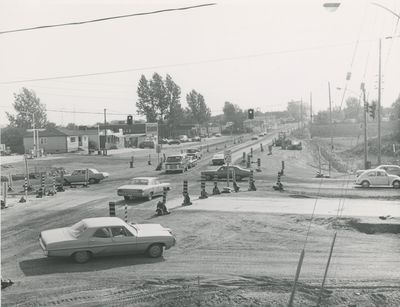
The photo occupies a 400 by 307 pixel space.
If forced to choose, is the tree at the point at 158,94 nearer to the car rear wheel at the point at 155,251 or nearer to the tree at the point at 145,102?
the tree at the point at 145,102

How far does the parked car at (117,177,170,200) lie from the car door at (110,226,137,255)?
10.7 metres

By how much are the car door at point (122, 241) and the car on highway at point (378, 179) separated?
21.7 meters

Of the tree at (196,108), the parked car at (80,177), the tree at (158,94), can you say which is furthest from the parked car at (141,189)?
the tree at (196,108)

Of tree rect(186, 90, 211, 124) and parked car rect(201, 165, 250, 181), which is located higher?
tree rect(186, 90, 211, 124)

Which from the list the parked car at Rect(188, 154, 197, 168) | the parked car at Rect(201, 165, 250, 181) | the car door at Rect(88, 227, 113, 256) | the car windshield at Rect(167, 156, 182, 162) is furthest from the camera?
the parked car at Rect(188, 154, 197, 168)

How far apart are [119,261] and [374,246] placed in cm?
826

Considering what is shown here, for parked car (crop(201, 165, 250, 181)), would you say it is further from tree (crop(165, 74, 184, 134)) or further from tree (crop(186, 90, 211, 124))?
tree (crop(186, 90, 211, 124))

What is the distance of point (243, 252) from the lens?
1464 centimetres

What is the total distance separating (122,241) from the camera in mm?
14070

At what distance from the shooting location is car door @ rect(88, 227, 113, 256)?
13.8 m

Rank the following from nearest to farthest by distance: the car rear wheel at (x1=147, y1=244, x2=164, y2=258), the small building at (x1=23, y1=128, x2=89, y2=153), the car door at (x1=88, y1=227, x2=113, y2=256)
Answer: the car door at (x1=88, y1=227, x2=113, y2=256), the car rear wheel at (x1=147, y1=244, x2=164, y2=258), the small building at (x1=23, y1=128, x2=89, y2=153)

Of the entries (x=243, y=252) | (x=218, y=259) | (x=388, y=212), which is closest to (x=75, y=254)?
(x=218, y=259)

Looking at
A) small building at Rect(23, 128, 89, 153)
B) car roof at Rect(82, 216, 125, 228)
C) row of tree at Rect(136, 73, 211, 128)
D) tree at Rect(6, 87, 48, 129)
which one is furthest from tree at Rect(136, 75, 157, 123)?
car roof at Rect(82, 216, 125, 228)

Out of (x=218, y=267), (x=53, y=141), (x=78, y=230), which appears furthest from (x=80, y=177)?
(x=53, y=141)
